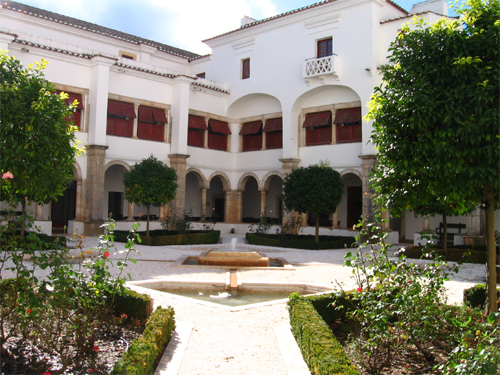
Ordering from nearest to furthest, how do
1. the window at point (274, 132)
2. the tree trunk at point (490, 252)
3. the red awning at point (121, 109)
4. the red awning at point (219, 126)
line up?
the tree trunk at point (490, 252) → the red awning at point (121, 109) → the window at point (274, 132) → the red awning at point (219, 126)

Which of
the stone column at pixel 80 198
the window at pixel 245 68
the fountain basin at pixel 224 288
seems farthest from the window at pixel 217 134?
the fountain basin at pixel 224 288

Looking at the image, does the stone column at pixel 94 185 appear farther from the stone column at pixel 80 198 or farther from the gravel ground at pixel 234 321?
the gravel ground at pixel 234 321

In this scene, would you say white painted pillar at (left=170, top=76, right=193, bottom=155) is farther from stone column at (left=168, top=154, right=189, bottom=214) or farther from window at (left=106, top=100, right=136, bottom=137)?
window at (left=106, top=100, right=136, bottom=137)

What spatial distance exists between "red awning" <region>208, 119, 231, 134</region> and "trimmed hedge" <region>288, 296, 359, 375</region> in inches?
673

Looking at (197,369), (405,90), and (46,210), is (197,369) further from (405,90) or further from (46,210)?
(46,210)

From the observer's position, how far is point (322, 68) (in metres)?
19.0

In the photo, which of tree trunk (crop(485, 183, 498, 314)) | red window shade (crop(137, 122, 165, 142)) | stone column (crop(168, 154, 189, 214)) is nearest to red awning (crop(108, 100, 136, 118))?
red window shade (crop(137, 122, 165, 142))

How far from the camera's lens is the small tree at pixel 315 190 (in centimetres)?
1573

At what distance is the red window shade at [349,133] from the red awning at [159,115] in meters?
7.57

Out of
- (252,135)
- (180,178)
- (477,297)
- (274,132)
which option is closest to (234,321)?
(477,297)

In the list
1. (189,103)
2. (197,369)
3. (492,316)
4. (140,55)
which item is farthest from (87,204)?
(492,316)

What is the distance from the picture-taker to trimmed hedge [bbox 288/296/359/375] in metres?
3.29

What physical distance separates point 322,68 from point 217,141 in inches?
251

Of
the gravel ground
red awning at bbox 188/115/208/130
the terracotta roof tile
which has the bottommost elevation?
the gravel ground
